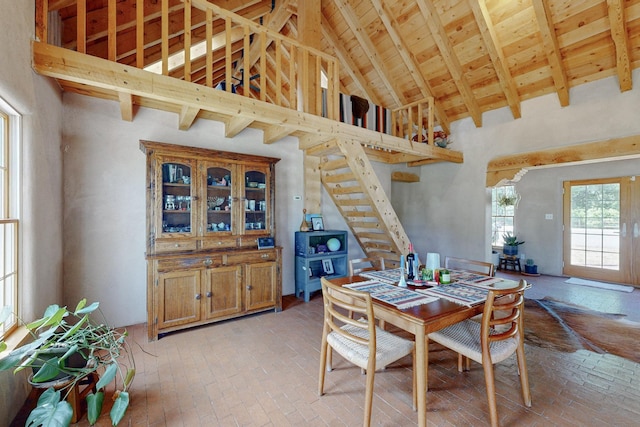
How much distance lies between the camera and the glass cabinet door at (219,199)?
3297mm

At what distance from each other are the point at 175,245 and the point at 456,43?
4.53 meters

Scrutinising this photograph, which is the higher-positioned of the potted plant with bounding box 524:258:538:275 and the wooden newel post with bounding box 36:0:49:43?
the wooden newel post with bounding box 36:0:49:43

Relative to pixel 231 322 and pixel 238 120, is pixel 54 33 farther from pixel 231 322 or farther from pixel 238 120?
pixel 231 322

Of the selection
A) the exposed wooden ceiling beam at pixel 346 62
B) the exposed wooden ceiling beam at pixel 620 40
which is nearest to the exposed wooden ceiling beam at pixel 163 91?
the exposed wooden ceiling beam at pixel 346 62

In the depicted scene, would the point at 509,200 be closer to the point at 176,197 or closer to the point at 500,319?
the point at 500,319

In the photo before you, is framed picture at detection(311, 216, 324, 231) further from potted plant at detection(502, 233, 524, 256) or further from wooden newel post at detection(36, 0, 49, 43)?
potted plant at detection(502, 233, 524, 256)

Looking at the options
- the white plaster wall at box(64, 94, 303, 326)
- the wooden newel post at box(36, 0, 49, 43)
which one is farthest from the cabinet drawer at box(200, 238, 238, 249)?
the wooden newel post at box(36, 0, 49, 43)

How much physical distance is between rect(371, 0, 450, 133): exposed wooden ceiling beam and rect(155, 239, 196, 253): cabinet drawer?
3929 millimetres

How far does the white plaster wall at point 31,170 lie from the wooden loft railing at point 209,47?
0.38 meters

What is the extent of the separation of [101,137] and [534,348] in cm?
484

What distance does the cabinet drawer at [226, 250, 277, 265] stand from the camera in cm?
329

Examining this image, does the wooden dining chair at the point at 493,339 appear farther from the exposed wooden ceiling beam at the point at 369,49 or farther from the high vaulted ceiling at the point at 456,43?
the exposed wooden ceiling beam at the point at 369,49

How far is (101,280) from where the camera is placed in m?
3.07

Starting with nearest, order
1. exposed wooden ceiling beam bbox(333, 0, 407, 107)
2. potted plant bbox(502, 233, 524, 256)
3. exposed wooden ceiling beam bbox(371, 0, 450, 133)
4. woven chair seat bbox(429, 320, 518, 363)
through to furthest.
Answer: woven chair seat bbox(429, 320, 518, 363) < exposed wooden ceiling beam bbox(371, 0, 450, 133) < exposed wooden ceiling beam bbox(333, 0, 407, 107) < potted plant bbox(502, 233, 524, 256)
